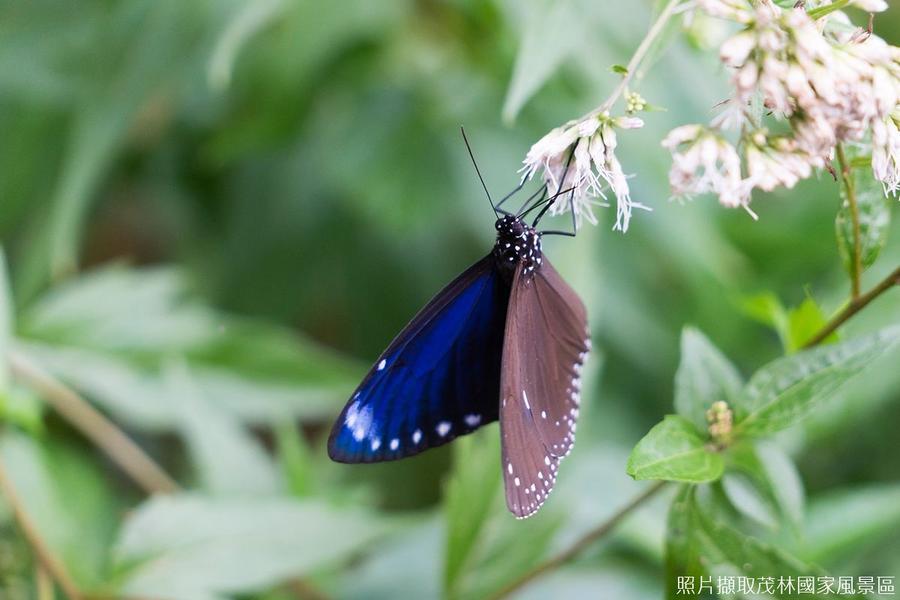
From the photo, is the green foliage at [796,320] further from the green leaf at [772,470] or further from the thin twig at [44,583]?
the thin twig at [44,583]

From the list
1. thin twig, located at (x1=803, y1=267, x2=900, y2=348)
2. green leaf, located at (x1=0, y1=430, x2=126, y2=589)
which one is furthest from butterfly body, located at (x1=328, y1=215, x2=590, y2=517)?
green leaf, located at (x1=0, y1=430, x2=126, y2=589)

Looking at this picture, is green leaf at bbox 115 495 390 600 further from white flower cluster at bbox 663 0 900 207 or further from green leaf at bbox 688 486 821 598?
white flower cluster at bbox 663 0 900 207

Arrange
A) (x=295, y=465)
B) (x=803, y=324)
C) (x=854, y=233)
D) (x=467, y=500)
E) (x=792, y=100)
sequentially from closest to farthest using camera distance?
(x=792, y=100), (x=854, y=233), (x=803, y=324), (x=467, y=500), (x=295, y=465)

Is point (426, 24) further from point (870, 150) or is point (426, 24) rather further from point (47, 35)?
point (870, 150)

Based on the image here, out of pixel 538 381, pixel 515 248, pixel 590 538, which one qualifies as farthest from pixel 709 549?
pixel 515 248

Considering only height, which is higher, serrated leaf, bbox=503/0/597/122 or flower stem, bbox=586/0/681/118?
serrated leaf, bbox=503/0/597/122

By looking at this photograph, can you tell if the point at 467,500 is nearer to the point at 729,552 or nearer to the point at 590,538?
the point at 590,538

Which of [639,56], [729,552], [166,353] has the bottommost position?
[729,552]
